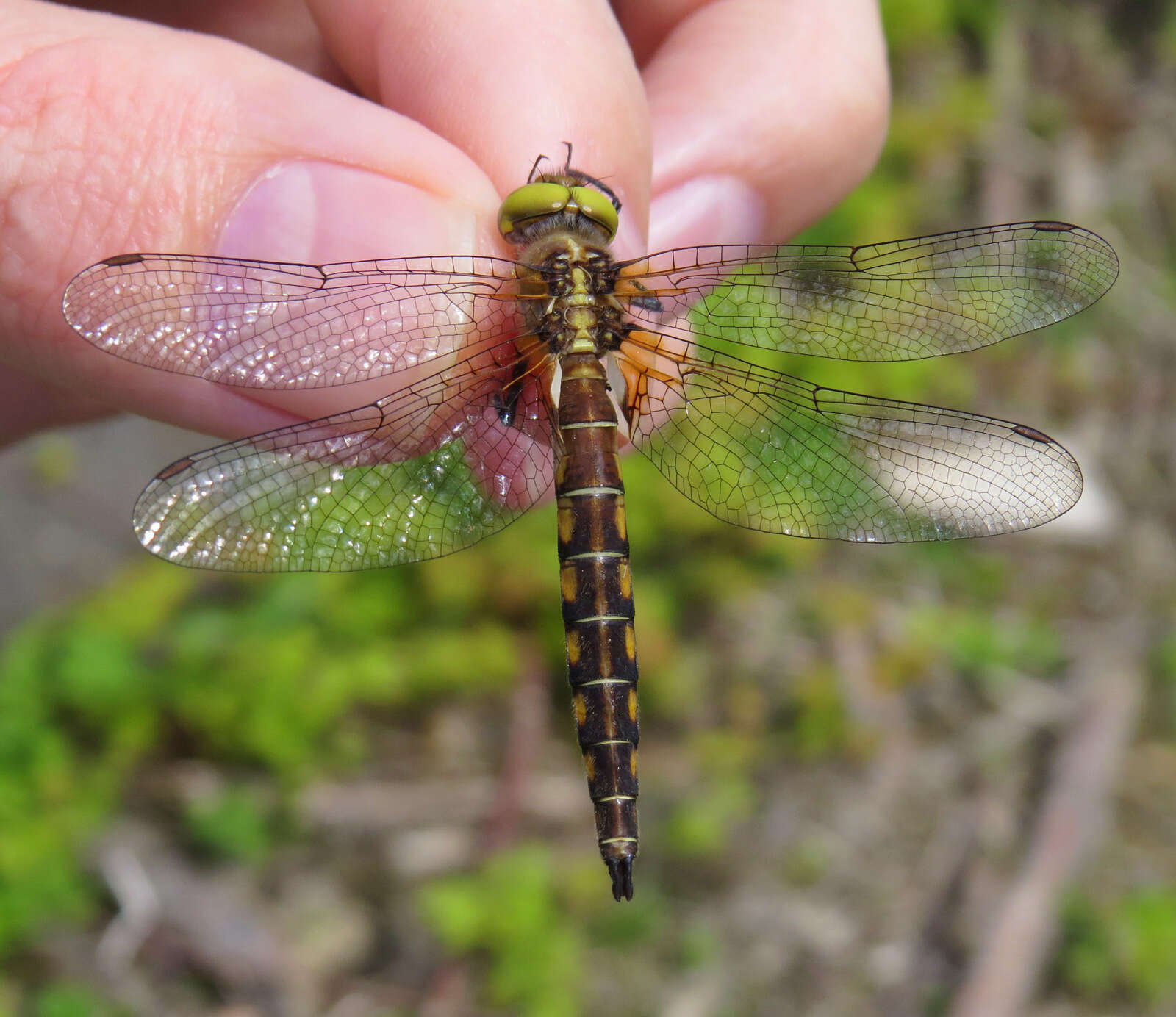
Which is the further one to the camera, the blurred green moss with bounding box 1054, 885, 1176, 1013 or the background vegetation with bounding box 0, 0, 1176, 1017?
the blurred green moss with bounding box 1054, 885, 1176, 1013

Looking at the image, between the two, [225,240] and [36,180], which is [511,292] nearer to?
[225,240]

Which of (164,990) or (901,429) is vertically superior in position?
(901,429)

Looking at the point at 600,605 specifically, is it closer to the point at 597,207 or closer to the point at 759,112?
the point at 597,207

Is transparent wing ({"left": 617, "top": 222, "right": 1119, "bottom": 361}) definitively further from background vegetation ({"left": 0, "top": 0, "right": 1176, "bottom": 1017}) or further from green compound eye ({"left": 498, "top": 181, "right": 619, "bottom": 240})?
background vegetation ({"left": 0, "top": 0, "right": 1176, "bottom": 1017})

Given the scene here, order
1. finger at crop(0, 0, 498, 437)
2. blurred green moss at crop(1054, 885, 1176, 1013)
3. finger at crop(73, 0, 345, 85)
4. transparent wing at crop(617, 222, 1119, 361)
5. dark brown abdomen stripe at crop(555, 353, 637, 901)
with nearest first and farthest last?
finger at crop(0, 0, 498, 437) → dark brown abdomen stripe at crop(555, 353, 637, 901) → transparent wing at crop(617, 222, 1119, 361) → finger at crop(73, 0, 345, 85) → blurred green moss at crop(1054, 885, 1176, 1013)

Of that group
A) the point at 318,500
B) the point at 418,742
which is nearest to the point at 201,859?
the point at 418,742

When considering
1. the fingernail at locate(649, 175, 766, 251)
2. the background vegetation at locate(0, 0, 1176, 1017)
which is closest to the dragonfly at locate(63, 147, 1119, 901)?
the fingernail at locate(649, 175, 766, 251)
